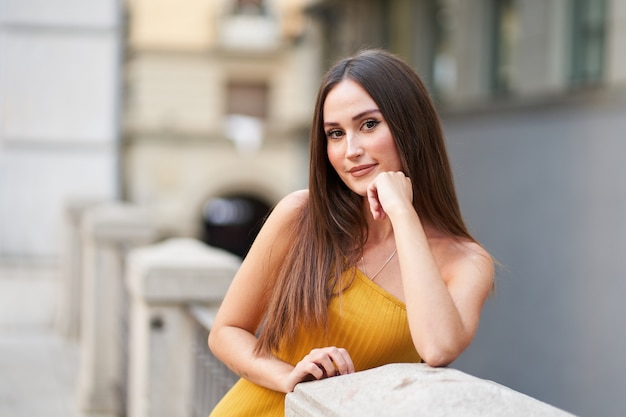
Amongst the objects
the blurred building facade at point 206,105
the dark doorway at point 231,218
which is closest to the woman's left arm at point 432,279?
the blurred building facade at point 206,105

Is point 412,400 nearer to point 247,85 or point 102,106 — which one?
point 102,106

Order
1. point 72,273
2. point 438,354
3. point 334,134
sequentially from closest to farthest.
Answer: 1. point 438,354
2. point 334,134
3. point 72,273

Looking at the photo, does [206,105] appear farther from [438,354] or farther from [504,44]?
[438,354]

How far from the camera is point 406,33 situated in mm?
20922

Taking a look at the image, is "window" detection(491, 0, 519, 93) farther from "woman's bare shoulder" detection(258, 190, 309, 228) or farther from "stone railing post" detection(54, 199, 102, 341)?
"woman's bare shoulder" detection(258, 190, 309, 228)

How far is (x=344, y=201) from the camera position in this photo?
288 cm

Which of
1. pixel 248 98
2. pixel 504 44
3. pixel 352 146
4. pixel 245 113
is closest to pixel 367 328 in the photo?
pixel 352 146

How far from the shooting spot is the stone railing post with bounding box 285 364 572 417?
6.43ft

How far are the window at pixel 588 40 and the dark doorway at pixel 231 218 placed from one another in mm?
25336

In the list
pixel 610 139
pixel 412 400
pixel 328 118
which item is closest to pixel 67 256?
pixel 610 139

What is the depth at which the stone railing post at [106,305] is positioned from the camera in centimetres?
711

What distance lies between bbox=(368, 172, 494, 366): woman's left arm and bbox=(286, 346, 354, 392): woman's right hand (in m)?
0.16

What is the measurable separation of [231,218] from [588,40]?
2706cm

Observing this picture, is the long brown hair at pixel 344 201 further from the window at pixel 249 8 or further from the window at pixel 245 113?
the window at pixel 249 8
